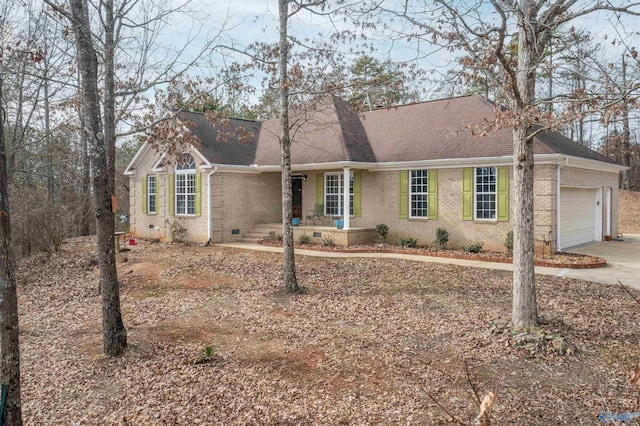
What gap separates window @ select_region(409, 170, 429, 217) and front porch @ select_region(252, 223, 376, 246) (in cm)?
177

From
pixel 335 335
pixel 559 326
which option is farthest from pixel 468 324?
pixel 335 335

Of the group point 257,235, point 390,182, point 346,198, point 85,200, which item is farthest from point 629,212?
point 85,200

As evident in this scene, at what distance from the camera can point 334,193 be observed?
1819cm

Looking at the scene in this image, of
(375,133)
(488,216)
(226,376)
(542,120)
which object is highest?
(375,133)

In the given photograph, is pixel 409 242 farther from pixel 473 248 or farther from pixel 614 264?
pixel 614 264

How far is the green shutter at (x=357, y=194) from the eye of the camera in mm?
17422

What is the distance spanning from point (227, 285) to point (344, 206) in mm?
6804

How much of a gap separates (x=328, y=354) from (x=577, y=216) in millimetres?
13389

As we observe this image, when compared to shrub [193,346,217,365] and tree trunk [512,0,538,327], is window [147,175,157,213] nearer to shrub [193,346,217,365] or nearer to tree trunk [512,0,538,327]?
shrub [193,346,217,365]

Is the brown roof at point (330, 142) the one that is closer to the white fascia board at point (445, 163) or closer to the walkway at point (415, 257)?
the white fascia board at point (445, 163)

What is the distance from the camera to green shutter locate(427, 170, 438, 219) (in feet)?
51.4

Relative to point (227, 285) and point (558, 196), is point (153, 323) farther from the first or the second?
point (558, 196)

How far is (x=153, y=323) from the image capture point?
8156 millimetres

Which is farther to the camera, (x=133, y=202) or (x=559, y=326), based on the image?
(x=133, y=202)
